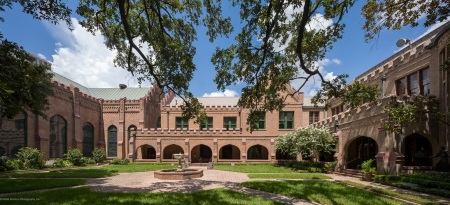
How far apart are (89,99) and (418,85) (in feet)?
114

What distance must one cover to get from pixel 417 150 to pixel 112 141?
34318 millimetres

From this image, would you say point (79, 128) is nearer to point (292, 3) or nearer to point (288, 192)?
point (288, 192)

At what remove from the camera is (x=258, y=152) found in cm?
3803

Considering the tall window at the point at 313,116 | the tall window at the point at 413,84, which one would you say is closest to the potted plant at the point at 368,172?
the tall window at the point at 413,84

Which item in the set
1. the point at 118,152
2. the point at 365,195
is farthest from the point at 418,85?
the point at 118,152

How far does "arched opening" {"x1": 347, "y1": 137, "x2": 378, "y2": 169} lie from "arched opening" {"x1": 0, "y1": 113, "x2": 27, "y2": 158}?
92.3ft

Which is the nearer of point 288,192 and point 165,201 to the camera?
point 165,201

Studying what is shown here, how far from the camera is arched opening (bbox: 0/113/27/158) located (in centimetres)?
2591

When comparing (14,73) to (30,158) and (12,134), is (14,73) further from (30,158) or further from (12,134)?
(12,134)

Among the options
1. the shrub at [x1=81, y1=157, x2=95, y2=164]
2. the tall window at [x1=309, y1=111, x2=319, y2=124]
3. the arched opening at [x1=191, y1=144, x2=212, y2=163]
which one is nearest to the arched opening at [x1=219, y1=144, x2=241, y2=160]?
the arched opening at [x1=191, y1=144, x2=212, y2=163]

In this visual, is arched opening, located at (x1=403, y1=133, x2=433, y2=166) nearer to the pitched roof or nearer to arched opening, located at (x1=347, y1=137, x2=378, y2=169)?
arched opening, located at (x1=347, y1=137, x2=378, y2=169)

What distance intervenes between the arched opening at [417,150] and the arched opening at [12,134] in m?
30.7

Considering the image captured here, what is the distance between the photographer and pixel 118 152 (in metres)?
37.5

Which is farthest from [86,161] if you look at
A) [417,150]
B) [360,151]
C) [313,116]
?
[417,150]
